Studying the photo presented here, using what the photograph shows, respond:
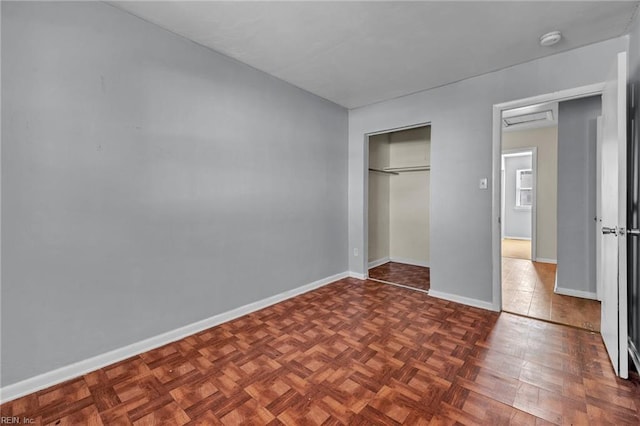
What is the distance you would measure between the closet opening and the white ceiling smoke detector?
7.19 feet

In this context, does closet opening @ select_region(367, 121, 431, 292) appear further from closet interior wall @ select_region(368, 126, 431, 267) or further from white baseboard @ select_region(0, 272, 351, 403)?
white baseboard @ select_region(0, 272, 351, 403)

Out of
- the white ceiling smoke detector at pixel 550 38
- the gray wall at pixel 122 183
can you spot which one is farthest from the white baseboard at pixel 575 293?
the gray wall at pixel 122 183

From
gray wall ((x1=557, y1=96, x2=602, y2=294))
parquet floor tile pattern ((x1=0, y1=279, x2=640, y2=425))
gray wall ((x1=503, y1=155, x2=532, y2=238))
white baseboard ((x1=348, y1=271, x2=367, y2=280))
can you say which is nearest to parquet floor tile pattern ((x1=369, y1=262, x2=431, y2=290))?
white baseboard ((x1=348, y1=271, x2=367, y2=280))

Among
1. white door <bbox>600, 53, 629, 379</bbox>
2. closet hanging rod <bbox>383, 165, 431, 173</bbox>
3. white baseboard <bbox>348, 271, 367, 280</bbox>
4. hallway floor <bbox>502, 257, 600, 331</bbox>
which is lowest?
hallway floor <bbox>502, 257, 600, 331</bbox>

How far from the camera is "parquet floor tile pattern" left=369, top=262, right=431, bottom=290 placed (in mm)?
3895

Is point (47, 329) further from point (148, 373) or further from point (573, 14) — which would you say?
point (573, 14)

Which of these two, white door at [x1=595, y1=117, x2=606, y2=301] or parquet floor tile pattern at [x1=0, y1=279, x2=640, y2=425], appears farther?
white door at [x1=595, y1=117, x2=606, y2=301]

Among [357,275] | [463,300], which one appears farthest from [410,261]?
[463,300]

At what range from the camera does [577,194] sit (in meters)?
3.44

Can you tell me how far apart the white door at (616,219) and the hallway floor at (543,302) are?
64cm

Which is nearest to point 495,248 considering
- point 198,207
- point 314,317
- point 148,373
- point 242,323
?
point 314,317

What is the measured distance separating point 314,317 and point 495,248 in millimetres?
2018

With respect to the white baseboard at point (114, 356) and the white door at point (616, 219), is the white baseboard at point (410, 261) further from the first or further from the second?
the white baseboard at point (114, 356)

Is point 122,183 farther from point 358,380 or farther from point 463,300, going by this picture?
point 463,300
